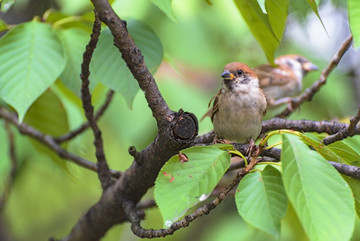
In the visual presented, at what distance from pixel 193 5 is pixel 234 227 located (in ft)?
4.88

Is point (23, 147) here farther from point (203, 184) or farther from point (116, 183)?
point (203, 184)

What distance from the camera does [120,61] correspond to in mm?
1876

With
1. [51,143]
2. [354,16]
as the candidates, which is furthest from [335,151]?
[51,143]

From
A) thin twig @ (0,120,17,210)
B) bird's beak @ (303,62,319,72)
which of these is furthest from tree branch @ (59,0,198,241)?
bird's beak @ (303,62,319,72)

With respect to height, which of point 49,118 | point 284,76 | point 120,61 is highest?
point 120,61

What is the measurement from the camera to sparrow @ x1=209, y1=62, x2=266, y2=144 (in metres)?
2.58

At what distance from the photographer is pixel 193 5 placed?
3.35 metres

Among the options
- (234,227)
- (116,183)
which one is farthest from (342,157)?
(234,227)

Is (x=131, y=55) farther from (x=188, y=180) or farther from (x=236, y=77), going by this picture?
(x=236, y=77)

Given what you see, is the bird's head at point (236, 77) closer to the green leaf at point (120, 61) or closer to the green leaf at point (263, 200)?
the green leaf at point (120, 61)

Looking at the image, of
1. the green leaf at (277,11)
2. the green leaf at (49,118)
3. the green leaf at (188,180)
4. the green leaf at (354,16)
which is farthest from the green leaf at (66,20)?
the green leaf at (354,16)

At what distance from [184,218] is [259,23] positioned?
73 centimetres

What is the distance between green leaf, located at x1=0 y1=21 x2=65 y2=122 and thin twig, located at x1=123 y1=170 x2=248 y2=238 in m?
0.57

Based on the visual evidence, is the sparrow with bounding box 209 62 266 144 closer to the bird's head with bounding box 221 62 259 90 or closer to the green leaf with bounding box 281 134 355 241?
the bird's head with bounding box 221 62 259 90
